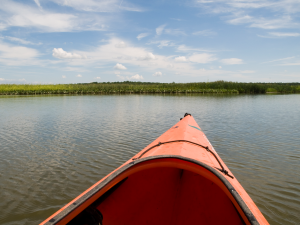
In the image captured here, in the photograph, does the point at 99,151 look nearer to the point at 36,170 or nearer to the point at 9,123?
the point at 36,170

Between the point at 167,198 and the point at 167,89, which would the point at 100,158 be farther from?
the point at 167,89

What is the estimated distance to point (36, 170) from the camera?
452cm

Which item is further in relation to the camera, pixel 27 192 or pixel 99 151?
pixel 99 151

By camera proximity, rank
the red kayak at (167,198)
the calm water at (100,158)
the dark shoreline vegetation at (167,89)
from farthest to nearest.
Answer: the dark shoreline vegetation at (167,89) → the calm water at (100,158) → the red kayak at (167,198)

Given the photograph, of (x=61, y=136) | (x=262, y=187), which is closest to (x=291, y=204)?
(x=262, y=187)

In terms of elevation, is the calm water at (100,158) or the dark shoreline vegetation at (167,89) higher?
the dark shoreline vegetation at (167,89)

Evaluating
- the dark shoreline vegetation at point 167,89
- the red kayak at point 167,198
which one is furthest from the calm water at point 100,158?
the dark shoreline vegetation at point 167,89

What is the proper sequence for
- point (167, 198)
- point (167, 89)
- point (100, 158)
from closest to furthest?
1. point (167, 198)
2. point (100, 158)
3. point (167, 89)

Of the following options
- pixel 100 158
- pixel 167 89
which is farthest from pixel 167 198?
pixel 167 89

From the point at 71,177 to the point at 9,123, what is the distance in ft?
23.1

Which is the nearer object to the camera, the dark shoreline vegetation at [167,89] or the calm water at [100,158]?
the calm water at [100,158]

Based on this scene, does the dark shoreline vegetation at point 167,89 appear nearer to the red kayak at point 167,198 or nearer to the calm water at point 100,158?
the calm water at point 100,158

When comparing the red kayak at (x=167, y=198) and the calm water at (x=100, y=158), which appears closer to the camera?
the red kayak at (x=167, y=198)

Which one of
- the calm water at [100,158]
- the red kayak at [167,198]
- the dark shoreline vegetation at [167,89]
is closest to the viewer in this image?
→ the red kayak at [167,198]
